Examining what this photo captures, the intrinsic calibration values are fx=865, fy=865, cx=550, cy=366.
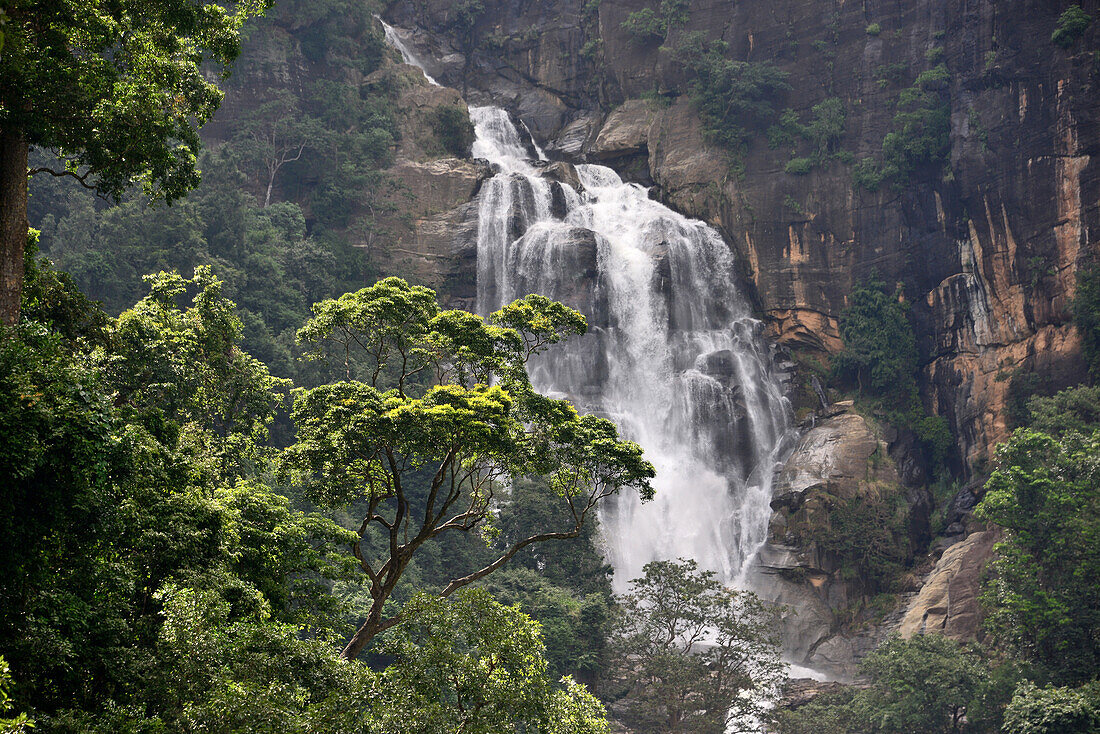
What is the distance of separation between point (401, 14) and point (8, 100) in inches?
1736

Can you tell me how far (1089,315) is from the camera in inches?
1241

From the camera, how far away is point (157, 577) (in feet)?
32.0

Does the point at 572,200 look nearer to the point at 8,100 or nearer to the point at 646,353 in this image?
the point at 646,353

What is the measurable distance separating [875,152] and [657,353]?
14327mm

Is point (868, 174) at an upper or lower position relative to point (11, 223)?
upper

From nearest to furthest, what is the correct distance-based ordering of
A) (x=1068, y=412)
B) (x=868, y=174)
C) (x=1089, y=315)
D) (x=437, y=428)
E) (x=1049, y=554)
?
(x=437, y=428)
(x=1049, y=554)
(x=1068, y=412)
(x=1089, y=315)
(x=868, y=174)

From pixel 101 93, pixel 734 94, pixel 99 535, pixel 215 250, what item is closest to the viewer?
pixel 99 535

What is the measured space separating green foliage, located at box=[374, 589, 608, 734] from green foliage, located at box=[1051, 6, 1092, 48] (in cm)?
3314

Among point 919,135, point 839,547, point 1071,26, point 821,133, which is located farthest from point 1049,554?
point 821,133

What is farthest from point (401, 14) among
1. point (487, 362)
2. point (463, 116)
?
point (487, 362)

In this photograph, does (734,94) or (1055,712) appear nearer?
(1055,712)

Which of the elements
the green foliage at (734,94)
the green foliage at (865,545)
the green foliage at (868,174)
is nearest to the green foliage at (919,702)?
the green foliage at (865,545)

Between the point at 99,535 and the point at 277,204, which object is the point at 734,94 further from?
the point at 99,535

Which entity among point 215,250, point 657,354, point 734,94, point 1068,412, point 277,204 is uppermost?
point 734,94
